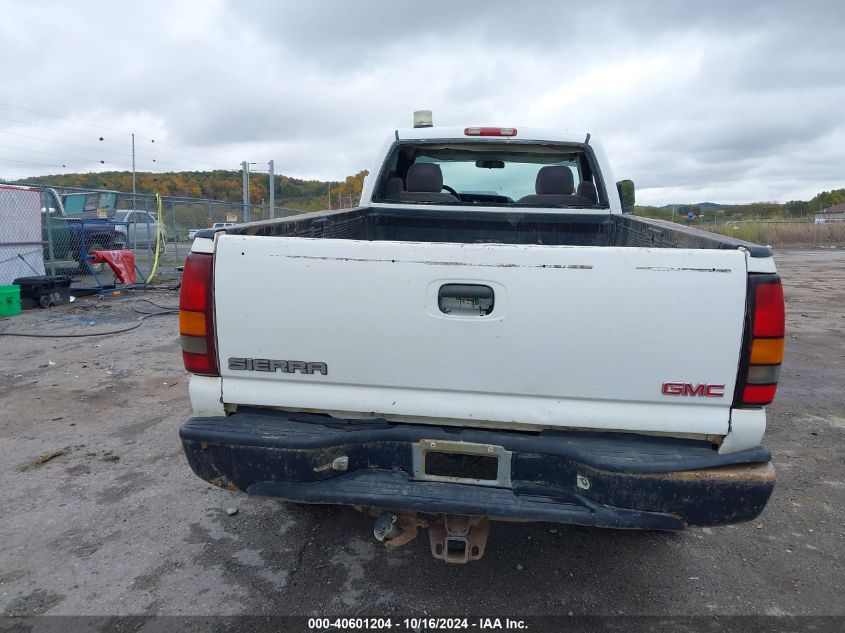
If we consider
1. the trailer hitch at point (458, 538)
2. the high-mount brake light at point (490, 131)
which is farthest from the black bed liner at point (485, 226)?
the trailer hitch at point (458, 538)

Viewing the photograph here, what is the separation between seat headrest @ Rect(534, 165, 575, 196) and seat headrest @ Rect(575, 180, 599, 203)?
11 cm

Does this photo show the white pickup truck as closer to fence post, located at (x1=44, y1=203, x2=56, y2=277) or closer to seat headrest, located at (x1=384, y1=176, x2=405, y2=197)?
seat headrest, located at (x1=384, y1=176, x2=405, y2=197)

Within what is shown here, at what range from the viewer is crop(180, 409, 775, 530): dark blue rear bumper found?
86.4 inches

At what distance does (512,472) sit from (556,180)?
3135 millimetres

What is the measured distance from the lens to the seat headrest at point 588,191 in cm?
485

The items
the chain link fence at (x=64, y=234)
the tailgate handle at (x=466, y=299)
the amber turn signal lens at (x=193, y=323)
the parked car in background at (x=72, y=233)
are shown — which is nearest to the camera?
the tailgate handle at (x=466, y=299)

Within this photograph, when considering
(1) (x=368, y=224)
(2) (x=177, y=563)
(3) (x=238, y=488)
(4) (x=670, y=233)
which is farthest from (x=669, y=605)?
(1) (x=368, y=224)

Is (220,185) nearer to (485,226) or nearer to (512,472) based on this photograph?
(485,226)

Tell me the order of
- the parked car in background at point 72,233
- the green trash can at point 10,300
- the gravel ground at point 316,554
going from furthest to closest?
the parked car in background at point 72,233
the green trash can at point 10,300
the gravel ground at point 316,554

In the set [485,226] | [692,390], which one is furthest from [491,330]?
[485,226]

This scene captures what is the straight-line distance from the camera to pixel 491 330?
2291mm

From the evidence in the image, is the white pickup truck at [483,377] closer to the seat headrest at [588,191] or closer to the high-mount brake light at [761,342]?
the high-mount brake light at [761,342]

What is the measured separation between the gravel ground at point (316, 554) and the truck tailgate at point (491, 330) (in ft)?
3.18

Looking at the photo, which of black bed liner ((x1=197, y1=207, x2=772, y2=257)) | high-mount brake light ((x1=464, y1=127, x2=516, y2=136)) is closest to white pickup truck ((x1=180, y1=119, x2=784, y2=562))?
black bed liner ((x1=197, y1=207, x2=772, y2=257))
